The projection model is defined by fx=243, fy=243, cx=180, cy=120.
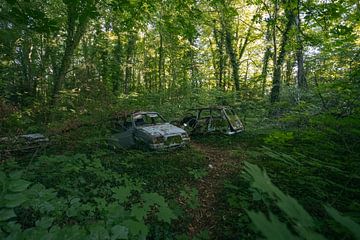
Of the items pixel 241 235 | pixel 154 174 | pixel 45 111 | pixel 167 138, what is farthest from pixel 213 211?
pixel 45 111

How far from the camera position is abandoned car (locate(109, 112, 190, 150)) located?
8.12 m

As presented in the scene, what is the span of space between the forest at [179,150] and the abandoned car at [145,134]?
107 mm

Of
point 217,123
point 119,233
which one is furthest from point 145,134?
point 119,233

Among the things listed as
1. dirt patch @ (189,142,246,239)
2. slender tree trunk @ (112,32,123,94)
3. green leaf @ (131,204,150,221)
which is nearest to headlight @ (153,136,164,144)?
dirt patch @ (189,142,246,239)

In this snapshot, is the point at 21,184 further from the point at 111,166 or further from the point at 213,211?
the point at 111,166

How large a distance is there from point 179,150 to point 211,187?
275 cm

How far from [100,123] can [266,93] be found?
1193 centimetres

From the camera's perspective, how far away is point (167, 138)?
27.1 feet

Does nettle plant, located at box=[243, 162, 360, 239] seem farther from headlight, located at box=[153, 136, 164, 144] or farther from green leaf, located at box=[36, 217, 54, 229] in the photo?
headlight, located at box=[153, 136, 164, 144]

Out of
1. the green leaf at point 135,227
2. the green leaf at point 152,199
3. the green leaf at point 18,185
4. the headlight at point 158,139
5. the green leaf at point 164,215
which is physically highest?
the green leaf at point 18,185

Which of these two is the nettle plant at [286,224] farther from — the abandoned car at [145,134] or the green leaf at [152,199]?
the abandoned car at [145,134]

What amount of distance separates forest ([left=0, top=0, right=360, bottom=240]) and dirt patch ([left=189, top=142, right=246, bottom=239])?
0.04 meters

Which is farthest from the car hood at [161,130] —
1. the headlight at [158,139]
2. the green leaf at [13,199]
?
the green leaf at [13,199]

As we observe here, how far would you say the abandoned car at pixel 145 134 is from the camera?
8.12 metres
